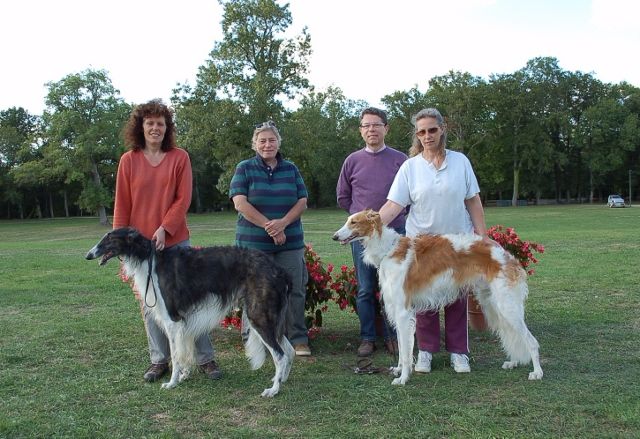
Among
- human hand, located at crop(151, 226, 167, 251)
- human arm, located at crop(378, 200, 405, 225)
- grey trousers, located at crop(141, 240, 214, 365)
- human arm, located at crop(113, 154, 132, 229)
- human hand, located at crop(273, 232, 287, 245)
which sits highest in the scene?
human arm, located at crop(113, 154, 132, 229)

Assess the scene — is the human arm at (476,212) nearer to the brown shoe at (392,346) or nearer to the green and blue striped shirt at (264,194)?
the brown shoe at (392,346)

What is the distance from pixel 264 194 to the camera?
587 centimetres

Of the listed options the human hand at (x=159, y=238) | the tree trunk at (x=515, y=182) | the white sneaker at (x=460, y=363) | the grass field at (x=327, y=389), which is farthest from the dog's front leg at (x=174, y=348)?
the tree trunk at (x=515, y=182)

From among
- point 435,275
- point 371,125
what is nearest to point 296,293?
point 435,275

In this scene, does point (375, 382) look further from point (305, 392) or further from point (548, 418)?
point (548, 418)

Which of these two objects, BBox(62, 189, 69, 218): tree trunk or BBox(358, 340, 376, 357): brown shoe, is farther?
BBox(62, 189, 69, 218): tree trunk

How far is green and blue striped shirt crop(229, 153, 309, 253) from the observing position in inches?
231

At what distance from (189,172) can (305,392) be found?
8.29 ft

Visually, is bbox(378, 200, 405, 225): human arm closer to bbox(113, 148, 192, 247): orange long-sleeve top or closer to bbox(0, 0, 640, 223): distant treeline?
bbox(113, 148, 192, 247): orange long-sleeve top

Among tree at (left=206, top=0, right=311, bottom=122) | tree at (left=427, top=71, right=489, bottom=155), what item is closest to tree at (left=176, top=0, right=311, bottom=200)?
tree at (left=206, top=0, right=311, bottom=122)

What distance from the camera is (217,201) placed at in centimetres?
7162

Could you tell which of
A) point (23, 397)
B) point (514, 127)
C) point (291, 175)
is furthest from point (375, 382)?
point (514, 127)

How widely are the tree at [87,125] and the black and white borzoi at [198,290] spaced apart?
1712 inches

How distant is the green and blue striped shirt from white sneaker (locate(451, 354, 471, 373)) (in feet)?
6.93
